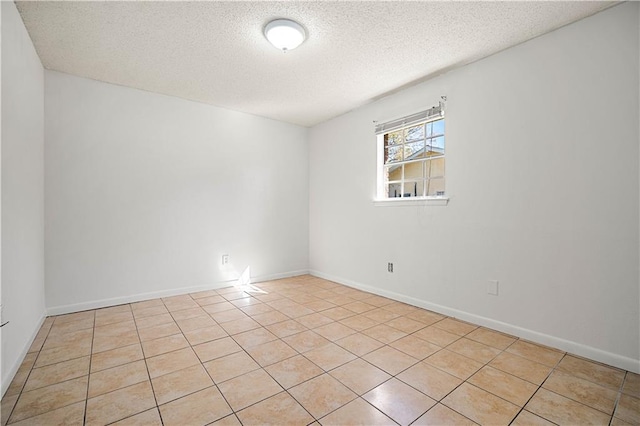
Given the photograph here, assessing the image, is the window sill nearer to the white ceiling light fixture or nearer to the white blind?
the white blind

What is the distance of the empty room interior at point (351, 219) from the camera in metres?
1.76

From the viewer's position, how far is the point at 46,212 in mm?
2881

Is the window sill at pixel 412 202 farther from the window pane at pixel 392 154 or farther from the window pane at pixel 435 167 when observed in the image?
the window pane at pixel 392 154

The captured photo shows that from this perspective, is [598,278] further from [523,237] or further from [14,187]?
[14,187]

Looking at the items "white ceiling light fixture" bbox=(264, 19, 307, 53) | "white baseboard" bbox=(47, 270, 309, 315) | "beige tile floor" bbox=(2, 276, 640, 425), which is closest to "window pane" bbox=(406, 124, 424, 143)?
"white ceiling light fixture" bbox=(264, 19, 307, 53)

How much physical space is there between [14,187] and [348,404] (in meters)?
2.62

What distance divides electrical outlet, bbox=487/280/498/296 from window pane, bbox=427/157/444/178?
115cm

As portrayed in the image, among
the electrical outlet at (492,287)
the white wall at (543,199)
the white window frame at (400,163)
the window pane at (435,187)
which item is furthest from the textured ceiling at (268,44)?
the electrical outlet at (492,287)

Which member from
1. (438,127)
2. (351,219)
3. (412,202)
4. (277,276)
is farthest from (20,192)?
(438,127)

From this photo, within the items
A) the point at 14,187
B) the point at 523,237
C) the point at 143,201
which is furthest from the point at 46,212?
the point at 523,237

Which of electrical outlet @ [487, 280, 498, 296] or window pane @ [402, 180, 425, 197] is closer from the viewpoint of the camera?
electrical outlet @ [487, 280, 498, 296]

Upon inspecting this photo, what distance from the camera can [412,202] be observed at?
3.28 metres

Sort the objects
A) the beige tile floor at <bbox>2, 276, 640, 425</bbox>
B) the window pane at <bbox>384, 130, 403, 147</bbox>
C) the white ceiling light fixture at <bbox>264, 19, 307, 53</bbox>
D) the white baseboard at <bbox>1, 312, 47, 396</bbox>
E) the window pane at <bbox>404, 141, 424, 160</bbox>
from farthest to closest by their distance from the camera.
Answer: the window pane at <bbox>384, 130, 403, 147</bbox> → the window pane at <bbox>404, 141, 424, 160</bbox> → the white ceiling light fixture at <bbox>264, 19, 307, 53</bbox> → the white baseboard at <bbox>1, 312, 47, 396</bbox> → the beige tile floor at <bbox>2, 276, 640, 425</bbox>

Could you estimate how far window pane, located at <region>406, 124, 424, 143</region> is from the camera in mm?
3289
